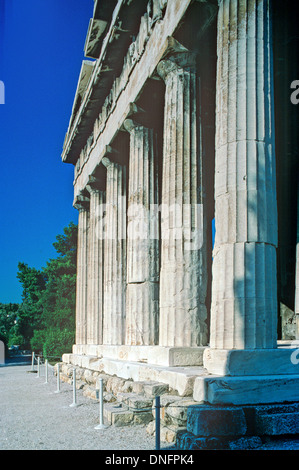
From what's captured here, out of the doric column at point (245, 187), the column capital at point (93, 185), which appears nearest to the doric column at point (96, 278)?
the column capital at point (93, 185)

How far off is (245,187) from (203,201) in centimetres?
286

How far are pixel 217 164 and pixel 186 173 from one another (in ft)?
7.24

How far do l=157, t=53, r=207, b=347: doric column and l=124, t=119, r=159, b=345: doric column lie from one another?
101 inches

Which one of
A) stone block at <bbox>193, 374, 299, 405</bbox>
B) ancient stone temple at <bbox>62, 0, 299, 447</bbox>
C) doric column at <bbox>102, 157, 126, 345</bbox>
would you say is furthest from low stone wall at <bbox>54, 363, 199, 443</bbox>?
doric column at <bbox>102, 157, 126, 345</bbox>

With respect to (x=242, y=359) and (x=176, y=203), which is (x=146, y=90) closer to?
(x=176, y=203)

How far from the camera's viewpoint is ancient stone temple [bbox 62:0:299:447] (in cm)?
870

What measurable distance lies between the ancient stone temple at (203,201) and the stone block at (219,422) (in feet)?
0.06

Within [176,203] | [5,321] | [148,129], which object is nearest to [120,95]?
[148,129]

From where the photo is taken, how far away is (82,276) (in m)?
24.8

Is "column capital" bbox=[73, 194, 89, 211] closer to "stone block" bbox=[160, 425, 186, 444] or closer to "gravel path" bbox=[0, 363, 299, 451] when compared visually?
"gravel path" bbox=[0, 363, 299, 451]

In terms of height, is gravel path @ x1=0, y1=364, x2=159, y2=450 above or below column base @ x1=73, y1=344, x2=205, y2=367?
below

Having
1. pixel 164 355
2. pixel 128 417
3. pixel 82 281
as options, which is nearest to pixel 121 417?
pixel 128 417

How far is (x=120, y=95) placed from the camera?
17.6m

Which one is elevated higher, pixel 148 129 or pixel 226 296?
pixel 148 129
